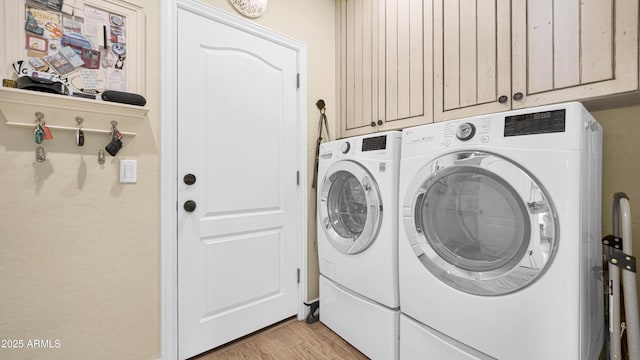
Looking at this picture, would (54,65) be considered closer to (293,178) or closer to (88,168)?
(88,168)

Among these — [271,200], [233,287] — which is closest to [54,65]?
[271,200]

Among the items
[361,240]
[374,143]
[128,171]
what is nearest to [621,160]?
[374,143]

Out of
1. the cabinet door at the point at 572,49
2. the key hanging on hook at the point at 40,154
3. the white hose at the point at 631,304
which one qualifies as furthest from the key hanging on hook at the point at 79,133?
the white hose at the point at 631,304

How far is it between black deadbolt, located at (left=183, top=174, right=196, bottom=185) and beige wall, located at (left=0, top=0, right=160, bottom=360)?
5.5 inches

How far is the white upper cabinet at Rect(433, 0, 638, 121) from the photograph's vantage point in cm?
95

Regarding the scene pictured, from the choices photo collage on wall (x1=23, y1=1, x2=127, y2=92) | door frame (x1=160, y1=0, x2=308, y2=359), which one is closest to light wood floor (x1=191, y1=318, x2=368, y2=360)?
door frame (x1=160, y1=0, x2=308, y2=359)

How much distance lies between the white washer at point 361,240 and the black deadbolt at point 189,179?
0.79 m

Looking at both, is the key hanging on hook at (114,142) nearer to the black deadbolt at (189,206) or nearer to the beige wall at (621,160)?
the black deadbolt at (189,206)

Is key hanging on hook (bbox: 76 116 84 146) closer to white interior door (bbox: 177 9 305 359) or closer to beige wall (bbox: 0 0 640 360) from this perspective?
beige wall (bbox: 0 0 640 360)

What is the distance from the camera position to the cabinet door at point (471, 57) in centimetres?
122

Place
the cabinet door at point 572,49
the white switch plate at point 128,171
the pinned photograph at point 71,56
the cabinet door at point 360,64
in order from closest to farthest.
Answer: the cabinet door at point 572,49, the pinned photograph at point 71,56, the white switch plate at point 128,171, the cabinet door at point 360,64

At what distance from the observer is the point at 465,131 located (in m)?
1.04

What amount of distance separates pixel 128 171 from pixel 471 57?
183cm

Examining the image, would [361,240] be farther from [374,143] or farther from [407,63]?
[407,63]
